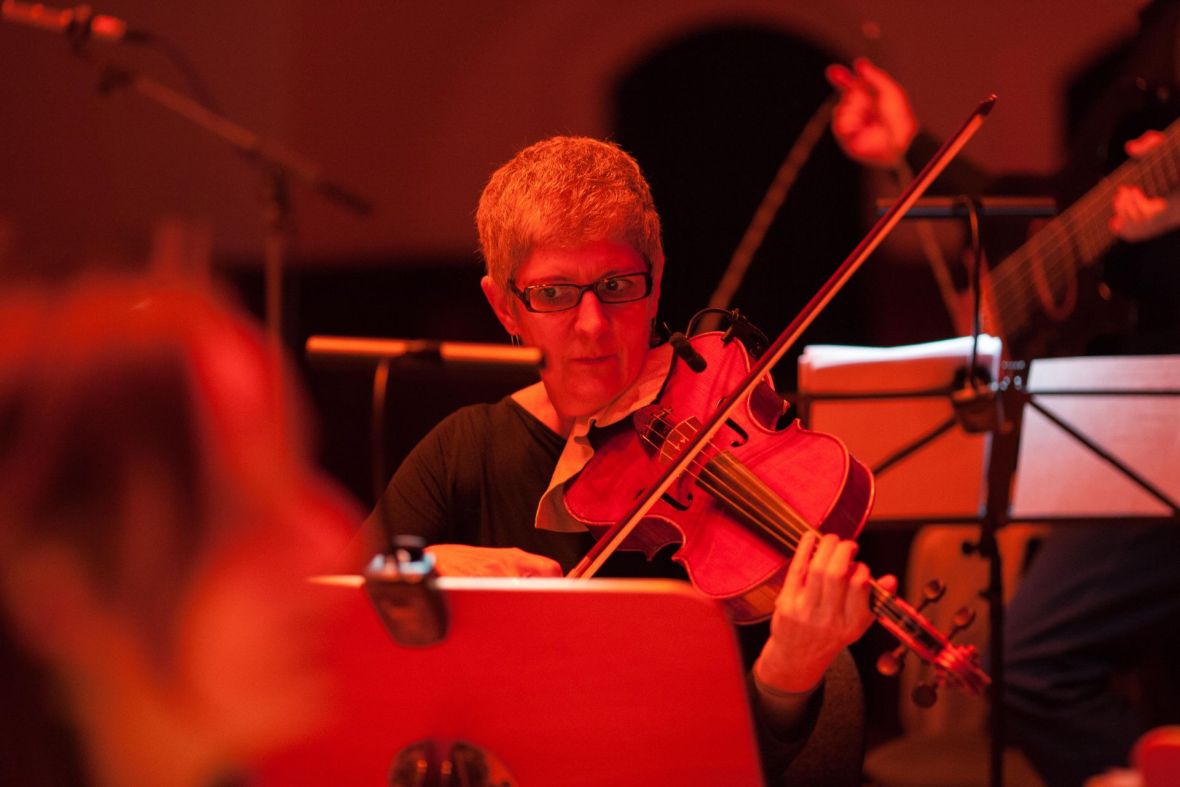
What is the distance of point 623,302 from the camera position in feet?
5.38

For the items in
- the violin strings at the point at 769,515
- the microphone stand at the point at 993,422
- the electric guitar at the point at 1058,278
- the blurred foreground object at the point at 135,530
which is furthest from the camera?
the electric guitar at the point at 1058,278

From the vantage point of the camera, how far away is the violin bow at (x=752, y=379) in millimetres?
1546

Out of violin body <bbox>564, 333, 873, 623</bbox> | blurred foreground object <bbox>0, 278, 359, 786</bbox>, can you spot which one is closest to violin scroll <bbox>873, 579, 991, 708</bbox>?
violin body <bbox>564, 333, 873, 623</bbox>

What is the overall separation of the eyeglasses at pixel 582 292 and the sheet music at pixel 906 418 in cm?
51

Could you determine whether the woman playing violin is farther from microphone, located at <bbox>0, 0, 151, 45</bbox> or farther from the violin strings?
microphone, located at <bbox>0, 0, 151, 45</bbox>

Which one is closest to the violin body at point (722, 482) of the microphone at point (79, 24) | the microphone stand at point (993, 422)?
the microphone stand at point (993, 422)

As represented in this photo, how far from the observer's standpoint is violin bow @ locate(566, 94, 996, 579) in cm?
155

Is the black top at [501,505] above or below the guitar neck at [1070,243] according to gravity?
below

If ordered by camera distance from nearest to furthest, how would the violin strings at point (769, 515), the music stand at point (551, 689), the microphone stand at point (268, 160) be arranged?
the music stand at point (551, 689) → the violin strings at point (769, 515) → the microphone stand at point (268, 160)

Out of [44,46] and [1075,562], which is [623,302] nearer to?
[1075,562]

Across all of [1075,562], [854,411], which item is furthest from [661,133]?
[854,411]

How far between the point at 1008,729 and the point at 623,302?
5.40 feet

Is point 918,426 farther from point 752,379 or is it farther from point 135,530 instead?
point 135,530

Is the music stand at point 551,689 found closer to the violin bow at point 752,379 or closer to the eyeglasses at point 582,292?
the violin bow at point 752,379
